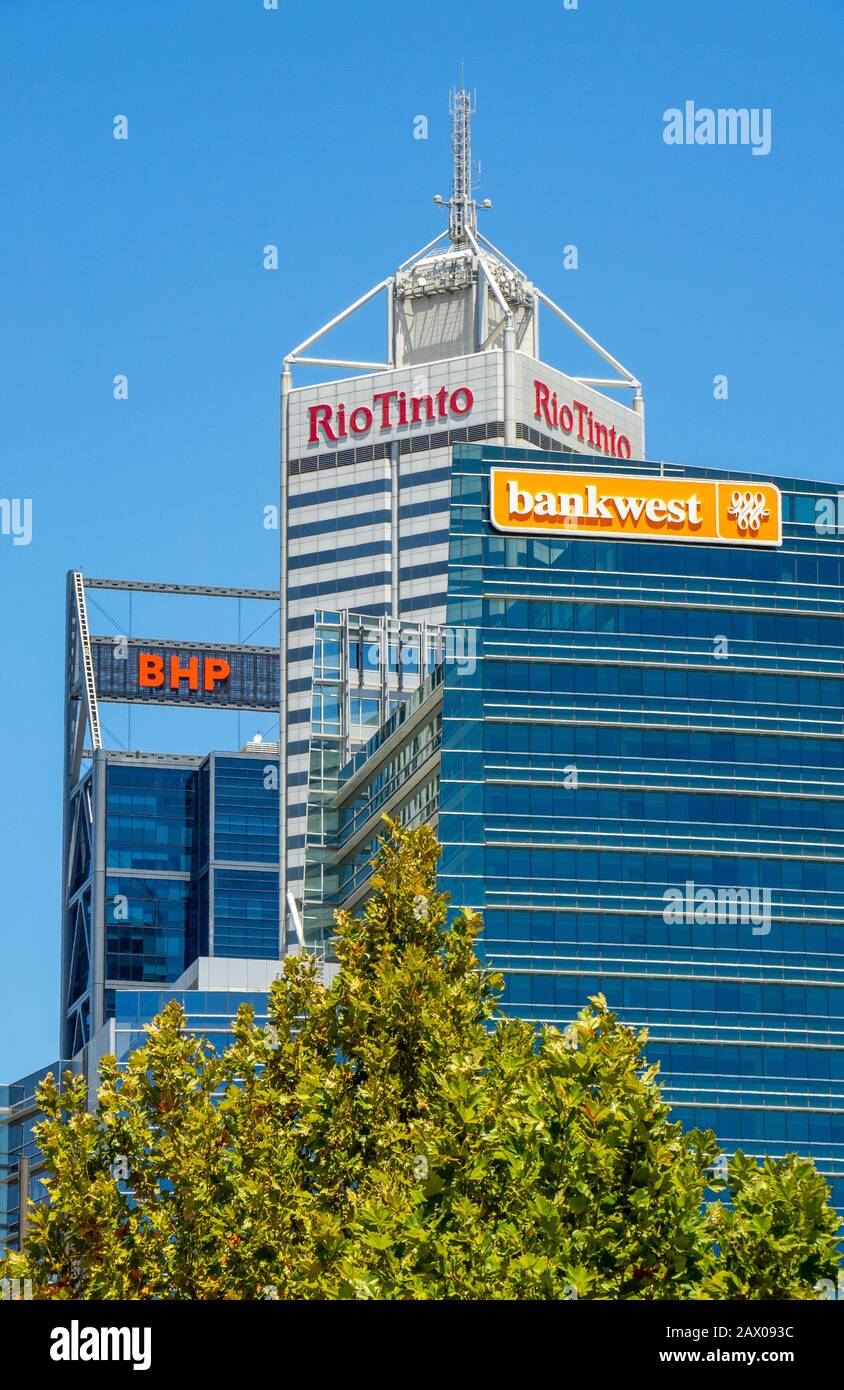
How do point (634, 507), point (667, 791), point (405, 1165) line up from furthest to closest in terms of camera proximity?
point (634, 507) < point (667, 791) < point (405, 1165)

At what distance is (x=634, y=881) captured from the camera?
135 meters

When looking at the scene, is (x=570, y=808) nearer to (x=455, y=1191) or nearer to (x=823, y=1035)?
(x=823, y=1035)

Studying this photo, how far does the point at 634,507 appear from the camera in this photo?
460ft

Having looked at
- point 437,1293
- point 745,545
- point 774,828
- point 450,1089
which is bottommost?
point 437,1293

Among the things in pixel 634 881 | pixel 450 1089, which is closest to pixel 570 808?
pixel 634 881

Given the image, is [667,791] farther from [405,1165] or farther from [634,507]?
[405,1165]

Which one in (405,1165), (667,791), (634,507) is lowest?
(405,1165)

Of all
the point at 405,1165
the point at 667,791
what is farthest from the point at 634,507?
the point at 405,1165

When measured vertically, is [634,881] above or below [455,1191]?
above

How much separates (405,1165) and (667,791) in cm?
8770

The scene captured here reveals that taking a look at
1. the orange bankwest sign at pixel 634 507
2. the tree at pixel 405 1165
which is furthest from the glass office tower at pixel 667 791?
the tree at pixel 405 1165
